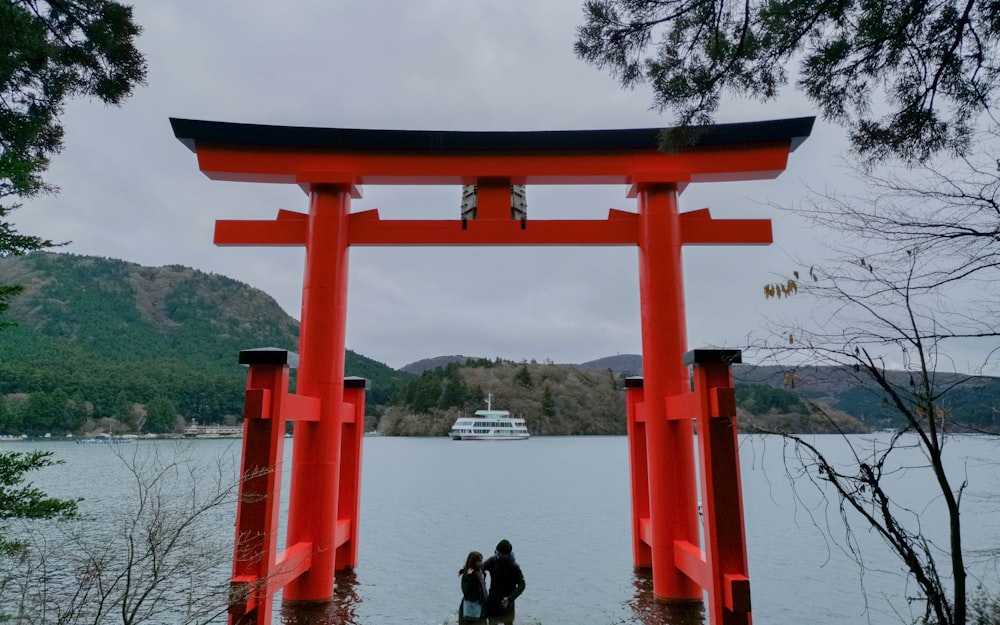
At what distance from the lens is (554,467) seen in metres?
28.0

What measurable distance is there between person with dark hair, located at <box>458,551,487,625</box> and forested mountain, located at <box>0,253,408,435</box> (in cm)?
1311

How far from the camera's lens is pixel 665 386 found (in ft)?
17.3

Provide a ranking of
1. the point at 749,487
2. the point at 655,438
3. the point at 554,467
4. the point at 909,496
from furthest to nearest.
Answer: the point at 554,467 → the point at 749,487 → the point at 909,496 → the point at 655,438

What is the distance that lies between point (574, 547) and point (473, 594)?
4.85 meters

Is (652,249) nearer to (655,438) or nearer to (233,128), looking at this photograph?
(655,438)

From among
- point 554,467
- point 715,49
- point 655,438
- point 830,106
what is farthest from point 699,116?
point 554,467

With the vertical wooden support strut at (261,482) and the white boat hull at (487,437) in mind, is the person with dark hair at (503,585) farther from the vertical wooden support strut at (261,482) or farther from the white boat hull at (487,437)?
the white boat hull at (487,437)

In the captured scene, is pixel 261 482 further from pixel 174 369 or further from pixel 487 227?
pixel 174 369

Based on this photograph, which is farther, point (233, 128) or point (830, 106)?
point (233, 128)

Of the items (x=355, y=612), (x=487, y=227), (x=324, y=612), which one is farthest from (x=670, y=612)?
(x=487, y=227)

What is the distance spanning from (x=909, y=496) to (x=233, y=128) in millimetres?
21018

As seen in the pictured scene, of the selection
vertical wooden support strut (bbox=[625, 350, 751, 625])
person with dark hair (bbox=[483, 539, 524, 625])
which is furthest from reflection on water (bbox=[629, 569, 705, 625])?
person with dark hair (bbox=[483, 539, 524, 625])

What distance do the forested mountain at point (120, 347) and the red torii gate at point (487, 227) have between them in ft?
41.1

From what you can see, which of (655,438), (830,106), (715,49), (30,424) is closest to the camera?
(715,49)
